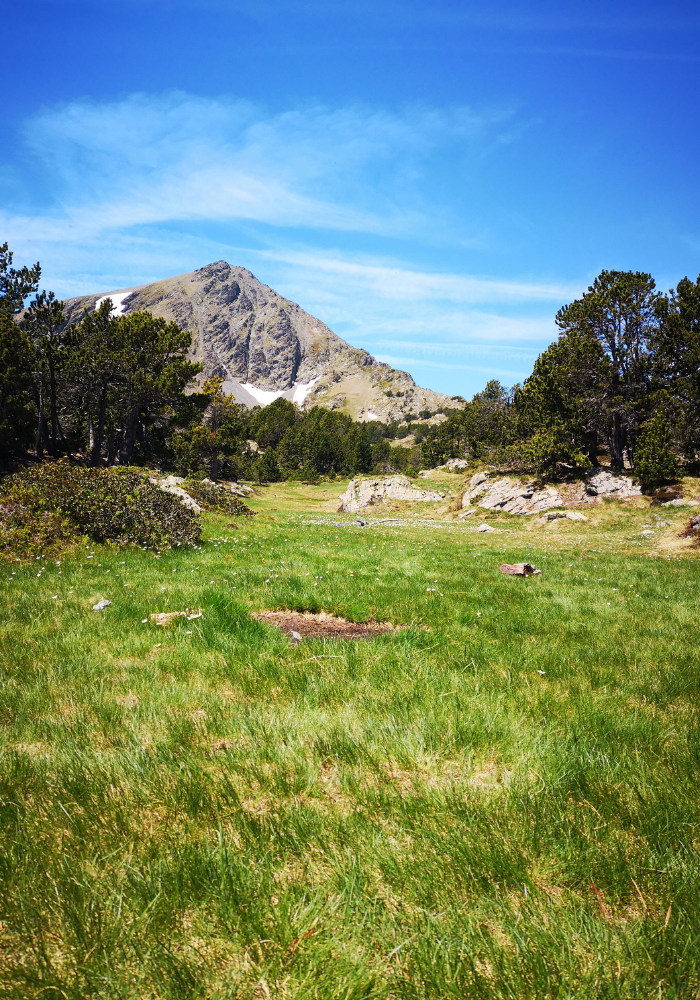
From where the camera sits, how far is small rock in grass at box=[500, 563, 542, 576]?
10320 millimetres

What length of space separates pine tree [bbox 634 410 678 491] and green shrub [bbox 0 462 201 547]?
1422 inches

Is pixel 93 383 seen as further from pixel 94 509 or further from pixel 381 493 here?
pixel 94 509

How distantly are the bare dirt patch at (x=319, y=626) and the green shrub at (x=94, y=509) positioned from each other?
5931 millimetres

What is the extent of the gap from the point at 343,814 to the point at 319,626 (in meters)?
3.94

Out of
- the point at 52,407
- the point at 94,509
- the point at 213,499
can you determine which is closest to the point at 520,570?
the point at 94,509

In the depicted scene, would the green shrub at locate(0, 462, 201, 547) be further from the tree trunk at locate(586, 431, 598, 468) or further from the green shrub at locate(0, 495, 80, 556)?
the tree trunk at locate(586, 431, 598, 468)

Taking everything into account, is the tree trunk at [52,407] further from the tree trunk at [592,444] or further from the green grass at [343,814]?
the tree trunk at [592,444]

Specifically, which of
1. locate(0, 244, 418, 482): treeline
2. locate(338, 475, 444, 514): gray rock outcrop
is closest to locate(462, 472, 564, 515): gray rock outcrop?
locate(338, 475, 444, 514): gray rock outcrop

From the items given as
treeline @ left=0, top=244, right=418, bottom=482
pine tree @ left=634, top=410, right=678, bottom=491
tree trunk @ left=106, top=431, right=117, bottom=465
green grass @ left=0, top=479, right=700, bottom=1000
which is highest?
treeline @ left=0, top=244, right=418, bottom=482

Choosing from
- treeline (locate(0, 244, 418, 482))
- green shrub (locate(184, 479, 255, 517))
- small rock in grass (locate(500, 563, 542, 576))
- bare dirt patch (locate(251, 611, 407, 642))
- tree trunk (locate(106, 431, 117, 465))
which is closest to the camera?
bare dirt patch (locate(251, 611, 407, 642))

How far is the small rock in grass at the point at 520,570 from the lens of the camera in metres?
10.3

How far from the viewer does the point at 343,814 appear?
2.62 metres

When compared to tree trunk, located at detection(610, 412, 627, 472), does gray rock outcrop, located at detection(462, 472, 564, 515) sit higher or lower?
lower

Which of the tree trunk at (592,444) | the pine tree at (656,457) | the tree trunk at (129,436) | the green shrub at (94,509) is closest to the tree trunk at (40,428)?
the tree trunk at (129,436)
